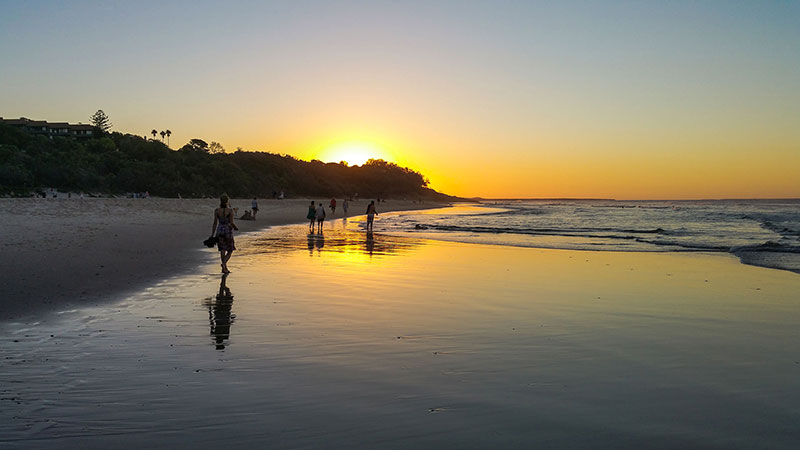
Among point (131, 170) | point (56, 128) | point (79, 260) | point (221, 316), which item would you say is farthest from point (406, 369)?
point (56, 128)

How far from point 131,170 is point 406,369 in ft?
266

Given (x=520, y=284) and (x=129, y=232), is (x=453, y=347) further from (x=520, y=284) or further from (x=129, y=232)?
(x=129, y=232)

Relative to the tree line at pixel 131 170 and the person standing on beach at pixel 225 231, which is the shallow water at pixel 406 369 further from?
the tree line at pixel 131 170

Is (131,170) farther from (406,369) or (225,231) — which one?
(406,369)

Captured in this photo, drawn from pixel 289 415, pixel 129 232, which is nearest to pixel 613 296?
pixel 289 415

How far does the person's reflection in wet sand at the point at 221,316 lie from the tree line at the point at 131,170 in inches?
1706

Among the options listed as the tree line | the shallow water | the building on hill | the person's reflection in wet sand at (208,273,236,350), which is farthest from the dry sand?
the building on hill

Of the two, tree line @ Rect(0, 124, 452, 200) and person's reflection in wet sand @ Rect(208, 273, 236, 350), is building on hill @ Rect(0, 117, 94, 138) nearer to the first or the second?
tree line @ Rect(0, 124, 452, 200)

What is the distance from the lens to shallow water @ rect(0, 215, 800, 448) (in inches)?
165

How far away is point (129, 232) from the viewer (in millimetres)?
22484

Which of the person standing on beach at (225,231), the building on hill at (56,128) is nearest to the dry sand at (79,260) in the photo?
the person standing on beach at (225,231)

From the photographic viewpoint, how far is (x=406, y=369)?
5746 millimetres

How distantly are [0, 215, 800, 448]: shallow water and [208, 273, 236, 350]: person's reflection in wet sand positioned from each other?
0.04 m

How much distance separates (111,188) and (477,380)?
7476 centimetres
